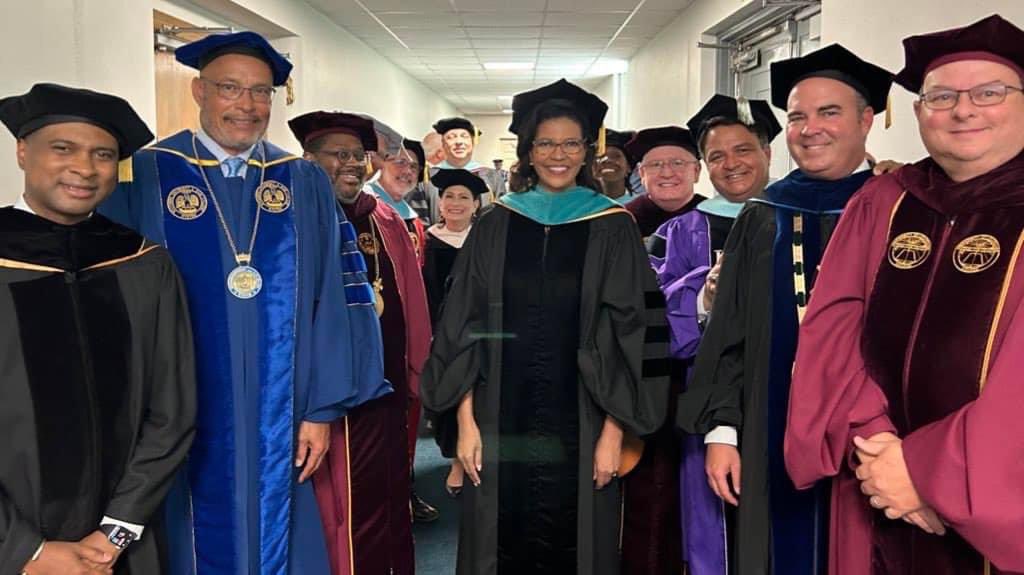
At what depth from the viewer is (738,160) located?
286 cm

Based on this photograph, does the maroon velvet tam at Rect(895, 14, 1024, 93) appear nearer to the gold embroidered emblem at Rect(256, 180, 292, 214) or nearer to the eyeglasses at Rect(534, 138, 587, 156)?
the eyeglasses at Rect(534, 138, 587, 156)

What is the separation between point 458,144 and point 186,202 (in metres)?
4.88

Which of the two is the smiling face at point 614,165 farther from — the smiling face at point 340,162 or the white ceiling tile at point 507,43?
the white ceiling tile at point 507,43

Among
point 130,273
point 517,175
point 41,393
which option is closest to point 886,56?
point 517,175

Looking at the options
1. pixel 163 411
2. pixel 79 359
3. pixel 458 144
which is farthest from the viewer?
pixel 458 144

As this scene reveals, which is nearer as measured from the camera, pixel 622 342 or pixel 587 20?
pixel 622 342

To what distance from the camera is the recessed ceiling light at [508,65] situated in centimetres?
1170

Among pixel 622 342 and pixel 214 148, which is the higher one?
pixel 214 148

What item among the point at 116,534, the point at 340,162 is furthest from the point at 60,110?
the point at 340,162

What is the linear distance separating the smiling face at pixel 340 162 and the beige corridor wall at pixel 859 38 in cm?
234

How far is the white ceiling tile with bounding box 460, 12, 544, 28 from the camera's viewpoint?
26.2 ft

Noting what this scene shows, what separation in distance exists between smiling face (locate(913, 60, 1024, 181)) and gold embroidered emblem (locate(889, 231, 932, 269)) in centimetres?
16

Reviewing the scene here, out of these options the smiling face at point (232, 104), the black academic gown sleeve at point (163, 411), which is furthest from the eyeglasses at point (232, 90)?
the black academic gown sleeve at point (163, 411)

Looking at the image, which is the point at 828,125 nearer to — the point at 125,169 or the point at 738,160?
the point at 738,160
